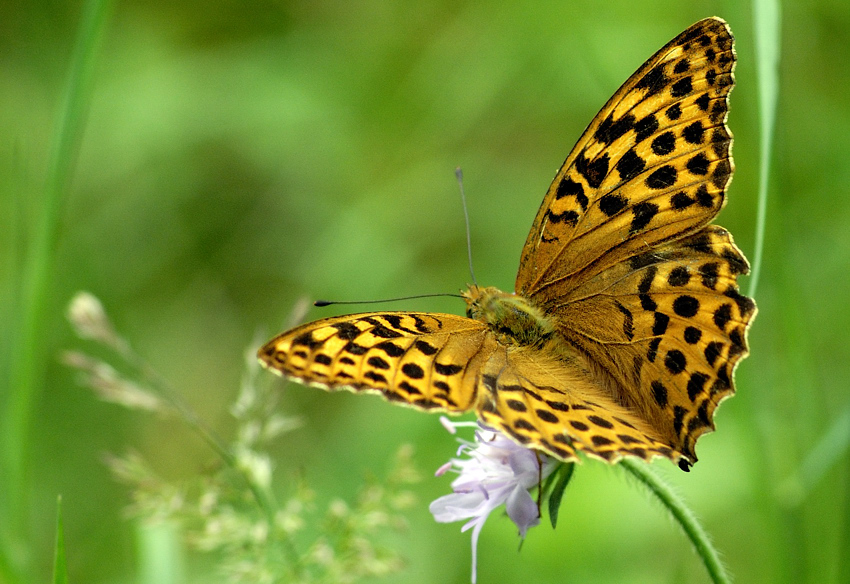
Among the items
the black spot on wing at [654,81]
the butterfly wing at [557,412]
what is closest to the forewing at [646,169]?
the black spot on wing at [654,81]

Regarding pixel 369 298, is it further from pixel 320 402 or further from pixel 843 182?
pixel 843 182

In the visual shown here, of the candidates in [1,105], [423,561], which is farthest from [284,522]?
[1,105]

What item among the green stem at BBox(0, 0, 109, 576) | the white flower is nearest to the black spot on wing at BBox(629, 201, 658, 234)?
the white flower

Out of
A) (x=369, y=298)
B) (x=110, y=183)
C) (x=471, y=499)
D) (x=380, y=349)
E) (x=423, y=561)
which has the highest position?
(x=110, y=183)

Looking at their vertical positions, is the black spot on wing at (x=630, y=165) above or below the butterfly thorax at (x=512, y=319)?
above

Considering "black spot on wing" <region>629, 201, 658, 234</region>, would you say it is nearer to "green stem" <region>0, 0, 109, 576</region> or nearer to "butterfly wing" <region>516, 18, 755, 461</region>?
"butterfly wing" <region>516, 18, 755, 461</region>

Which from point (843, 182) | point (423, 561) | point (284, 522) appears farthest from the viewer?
point (843, 182)

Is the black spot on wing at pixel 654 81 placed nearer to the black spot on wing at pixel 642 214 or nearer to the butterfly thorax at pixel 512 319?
the black spot on wing at pixel 642 214
